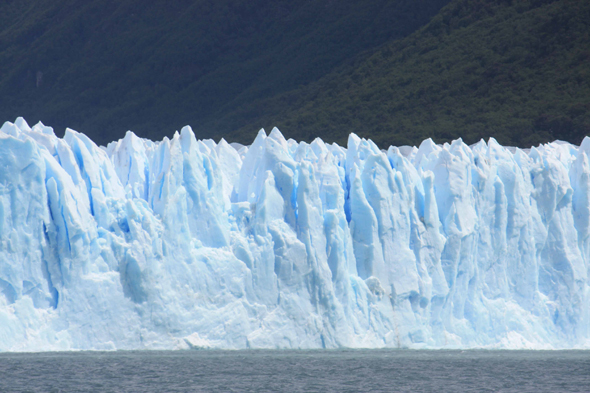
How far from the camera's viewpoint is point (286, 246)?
1973 cm

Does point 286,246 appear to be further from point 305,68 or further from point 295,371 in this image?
point 305,68

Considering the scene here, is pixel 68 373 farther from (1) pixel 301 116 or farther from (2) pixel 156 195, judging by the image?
(1) pixel 301 116

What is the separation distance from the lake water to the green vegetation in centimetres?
1744

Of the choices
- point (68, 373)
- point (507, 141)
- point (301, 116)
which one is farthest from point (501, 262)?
point (301, 116)

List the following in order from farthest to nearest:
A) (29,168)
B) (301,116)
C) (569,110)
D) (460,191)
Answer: (301,116) → (569,110) → (460,191) → (29,168)

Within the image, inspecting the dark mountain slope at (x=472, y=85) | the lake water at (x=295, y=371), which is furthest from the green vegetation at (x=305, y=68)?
the lake water at (x=295, y=371)

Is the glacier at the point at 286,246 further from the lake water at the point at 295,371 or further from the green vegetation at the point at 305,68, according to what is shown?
the green vegetation at the point at 305,68

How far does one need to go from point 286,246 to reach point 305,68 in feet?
102

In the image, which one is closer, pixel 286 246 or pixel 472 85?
pixel 286 246

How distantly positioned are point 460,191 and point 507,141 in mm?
15149

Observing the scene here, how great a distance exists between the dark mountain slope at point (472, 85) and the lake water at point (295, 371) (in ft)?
55.3

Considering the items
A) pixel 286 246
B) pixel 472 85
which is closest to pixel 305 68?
pixel 472 85

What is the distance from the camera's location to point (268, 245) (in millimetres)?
19688

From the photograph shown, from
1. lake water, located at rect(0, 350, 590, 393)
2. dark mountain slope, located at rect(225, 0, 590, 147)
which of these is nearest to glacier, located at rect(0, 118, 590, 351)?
lake water, located at rect(0, 350, 590, 393)
